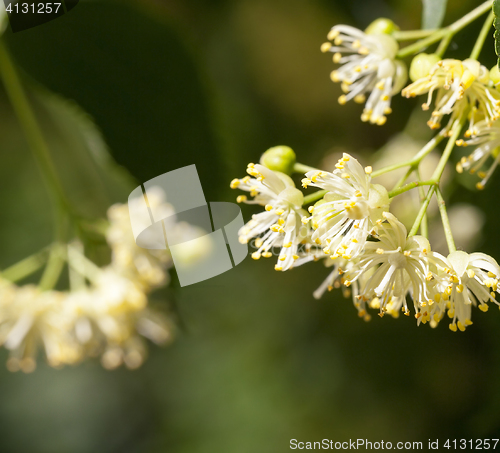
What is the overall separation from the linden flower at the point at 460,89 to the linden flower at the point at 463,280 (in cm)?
15

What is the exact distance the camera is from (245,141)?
845mm

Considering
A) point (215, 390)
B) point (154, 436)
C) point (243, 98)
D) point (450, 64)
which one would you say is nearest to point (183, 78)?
point (243, 98)

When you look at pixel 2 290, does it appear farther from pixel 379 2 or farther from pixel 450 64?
pixel 379 2

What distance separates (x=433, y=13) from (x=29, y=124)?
0.64 metres

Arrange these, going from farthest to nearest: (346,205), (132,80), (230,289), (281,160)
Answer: (230,289)
(132,80)
(281,160)
(346,205)

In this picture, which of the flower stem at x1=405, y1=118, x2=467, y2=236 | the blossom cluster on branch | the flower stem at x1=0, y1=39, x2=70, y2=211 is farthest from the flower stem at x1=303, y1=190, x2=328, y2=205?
the flower stem at x1=0, y1=39, x2=70, y2=211

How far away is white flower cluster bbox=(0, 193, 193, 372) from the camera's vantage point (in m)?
0.71

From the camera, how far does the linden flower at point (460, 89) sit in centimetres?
47

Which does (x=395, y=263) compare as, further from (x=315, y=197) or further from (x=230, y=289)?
(x=230, y=289)

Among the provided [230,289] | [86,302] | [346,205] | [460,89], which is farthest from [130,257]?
[460,89]

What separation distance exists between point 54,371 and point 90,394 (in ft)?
0.40

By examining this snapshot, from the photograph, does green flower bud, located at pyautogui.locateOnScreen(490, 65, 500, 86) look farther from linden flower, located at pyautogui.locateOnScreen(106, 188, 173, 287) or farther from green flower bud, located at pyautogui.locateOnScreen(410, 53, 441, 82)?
linden flower, located at pyautogui.locateOnScreen(106, 188, 173, 287)

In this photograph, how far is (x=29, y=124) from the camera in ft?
2.40

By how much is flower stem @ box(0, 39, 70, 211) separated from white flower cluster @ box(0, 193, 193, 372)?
111mm
